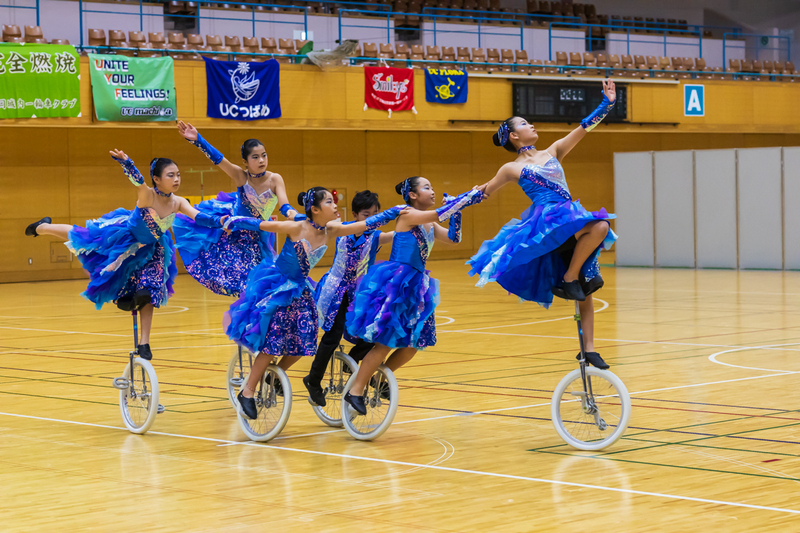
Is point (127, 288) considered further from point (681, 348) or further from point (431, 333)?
point (681, 348)

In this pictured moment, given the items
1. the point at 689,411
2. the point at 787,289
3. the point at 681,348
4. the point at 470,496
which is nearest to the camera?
the point at 470,496

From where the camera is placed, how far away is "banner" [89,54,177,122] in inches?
818

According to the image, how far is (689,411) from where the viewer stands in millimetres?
7281

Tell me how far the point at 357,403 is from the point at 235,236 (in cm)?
227

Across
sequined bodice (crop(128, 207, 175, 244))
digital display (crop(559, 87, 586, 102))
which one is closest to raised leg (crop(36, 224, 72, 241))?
sequined bodice (crop(128, 207, 175, 244))

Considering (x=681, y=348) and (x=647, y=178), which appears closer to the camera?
(x=681, y=348)

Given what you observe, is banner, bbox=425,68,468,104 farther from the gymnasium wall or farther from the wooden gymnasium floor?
the wooden gymnasium floor

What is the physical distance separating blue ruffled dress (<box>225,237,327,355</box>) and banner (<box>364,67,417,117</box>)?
17448 mm

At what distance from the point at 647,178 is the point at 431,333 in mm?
18902

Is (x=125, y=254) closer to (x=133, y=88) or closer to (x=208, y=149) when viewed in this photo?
(x=208, y=149)

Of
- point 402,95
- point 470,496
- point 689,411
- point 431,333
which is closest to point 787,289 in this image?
point 402,95

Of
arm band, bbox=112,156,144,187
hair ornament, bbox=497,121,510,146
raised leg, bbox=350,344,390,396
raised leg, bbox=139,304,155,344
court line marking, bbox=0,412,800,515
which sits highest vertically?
hair ornament, bbox=497,121,510,146

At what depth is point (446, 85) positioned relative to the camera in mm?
24672

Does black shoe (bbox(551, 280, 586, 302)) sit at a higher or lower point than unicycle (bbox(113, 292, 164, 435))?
higher
